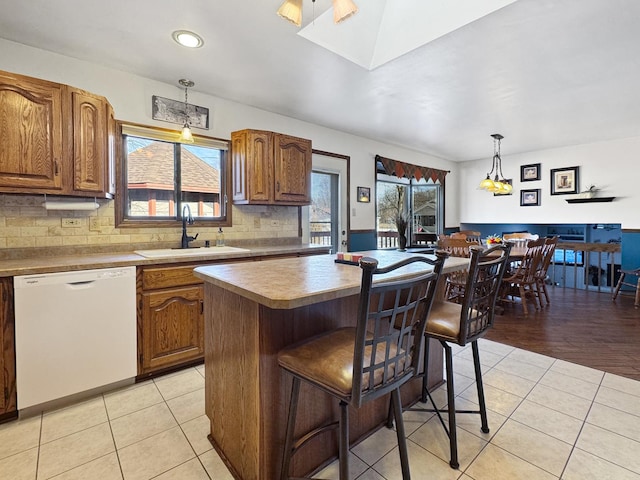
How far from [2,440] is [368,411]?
2003mm

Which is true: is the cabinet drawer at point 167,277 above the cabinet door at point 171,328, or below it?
above

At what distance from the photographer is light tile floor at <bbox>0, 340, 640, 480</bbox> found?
58.9 inches

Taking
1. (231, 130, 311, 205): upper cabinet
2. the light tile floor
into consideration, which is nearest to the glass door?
(231, 130, 311, 205): upper cabinet

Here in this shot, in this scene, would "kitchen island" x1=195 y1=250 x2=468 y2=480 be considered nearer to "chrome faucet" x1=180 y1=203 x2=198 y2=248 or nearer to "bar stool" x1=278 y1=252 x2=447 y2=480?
"bar stool" x1=278 y1=252 x2=447 y2=480

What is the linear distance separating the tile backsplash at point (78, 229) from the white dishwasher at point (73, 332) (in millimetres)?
717

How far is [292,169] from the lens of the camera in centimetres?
354

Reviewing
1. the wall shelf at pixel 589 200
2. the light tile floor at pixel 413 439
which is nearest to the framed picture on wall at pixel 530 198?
the wall shelf at pixel 589 200

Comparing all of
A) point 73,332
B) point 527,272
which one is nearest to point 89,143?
point 73,332

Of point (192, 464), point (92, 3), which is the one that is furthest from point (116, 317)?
point (92, 3)

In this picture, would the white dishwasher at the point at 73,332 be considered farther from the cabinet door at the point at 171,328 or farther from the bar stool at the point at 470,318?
the bar stool at the point at 470,318

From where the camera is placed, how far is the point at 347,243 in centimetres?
481

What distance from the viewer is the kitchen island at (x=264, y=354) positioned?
1.27 meters

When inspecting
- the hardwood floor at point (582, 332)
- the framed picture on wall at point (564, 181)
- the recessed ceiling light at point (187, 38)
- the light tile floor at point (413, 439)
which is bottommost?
the light tile floor at point (413, 439)

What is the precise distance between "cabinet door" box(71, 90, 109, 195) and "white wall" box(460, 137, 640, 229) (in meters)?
5.68
